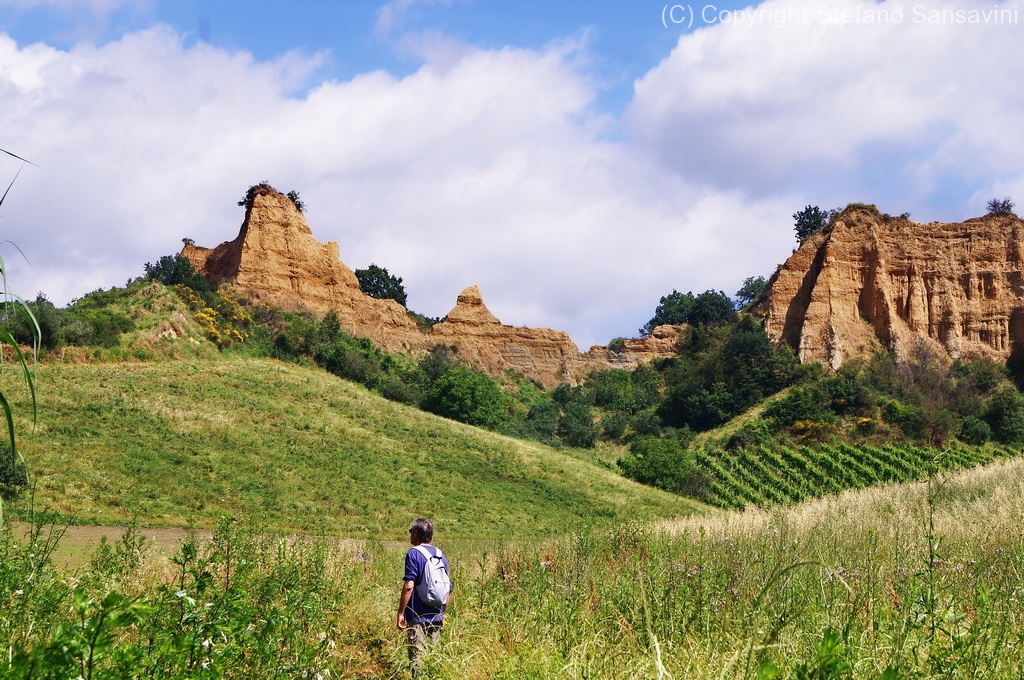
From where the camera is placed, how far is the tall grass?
296 centimetres

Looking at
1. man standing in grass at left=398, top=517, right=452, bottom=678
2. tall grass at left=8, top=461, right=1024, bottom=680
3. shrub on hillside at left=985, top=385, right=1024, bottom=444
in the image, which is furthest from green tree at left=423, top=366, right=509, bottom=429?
man standing in grass at left=398, top=517, right=452, bottom=678

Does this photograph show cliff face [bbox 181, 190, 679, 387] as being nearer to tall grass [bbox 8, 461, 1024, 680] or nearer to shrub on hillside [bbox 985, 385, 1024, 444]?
shrub on hillside [bbox 985, 385, 1024, 444]

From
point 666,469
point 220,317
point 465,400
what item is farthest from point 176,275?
point 666,469

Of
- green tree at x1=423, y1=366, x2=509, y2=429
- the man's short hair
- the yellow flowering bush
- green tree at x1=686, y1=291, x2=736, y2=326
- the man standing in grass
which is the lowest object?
the man standing in grass

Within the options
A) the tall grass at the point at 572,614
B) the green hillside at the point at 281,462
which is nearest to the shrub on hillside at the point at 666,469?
the green hillside at the point at 281,462

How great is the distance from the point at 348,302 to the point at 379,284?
13.3 m

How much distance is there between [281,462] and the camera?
29344mm

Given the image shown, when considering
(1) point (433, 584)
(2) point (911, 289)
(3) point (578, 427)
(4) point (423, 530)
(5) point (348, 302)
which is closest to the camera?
(1) point (433, 584)

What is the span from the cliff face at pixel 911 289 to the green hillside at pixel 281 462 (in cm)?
2565

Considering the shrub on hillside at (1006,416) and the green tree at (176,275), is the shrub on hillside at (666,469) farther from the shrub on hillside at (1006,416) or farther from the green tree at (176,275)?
the green tree at (176,275)

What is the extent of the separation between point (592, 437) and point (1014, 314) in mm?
29101

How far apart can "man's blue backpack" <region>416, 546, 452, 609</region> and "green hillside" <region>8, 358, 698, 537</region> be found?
1196 centimetres

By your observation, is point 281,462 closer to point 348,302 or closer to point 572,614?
point 572,614

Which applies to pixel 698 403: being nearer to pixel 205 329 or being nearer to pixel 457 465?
pixel 457 465
